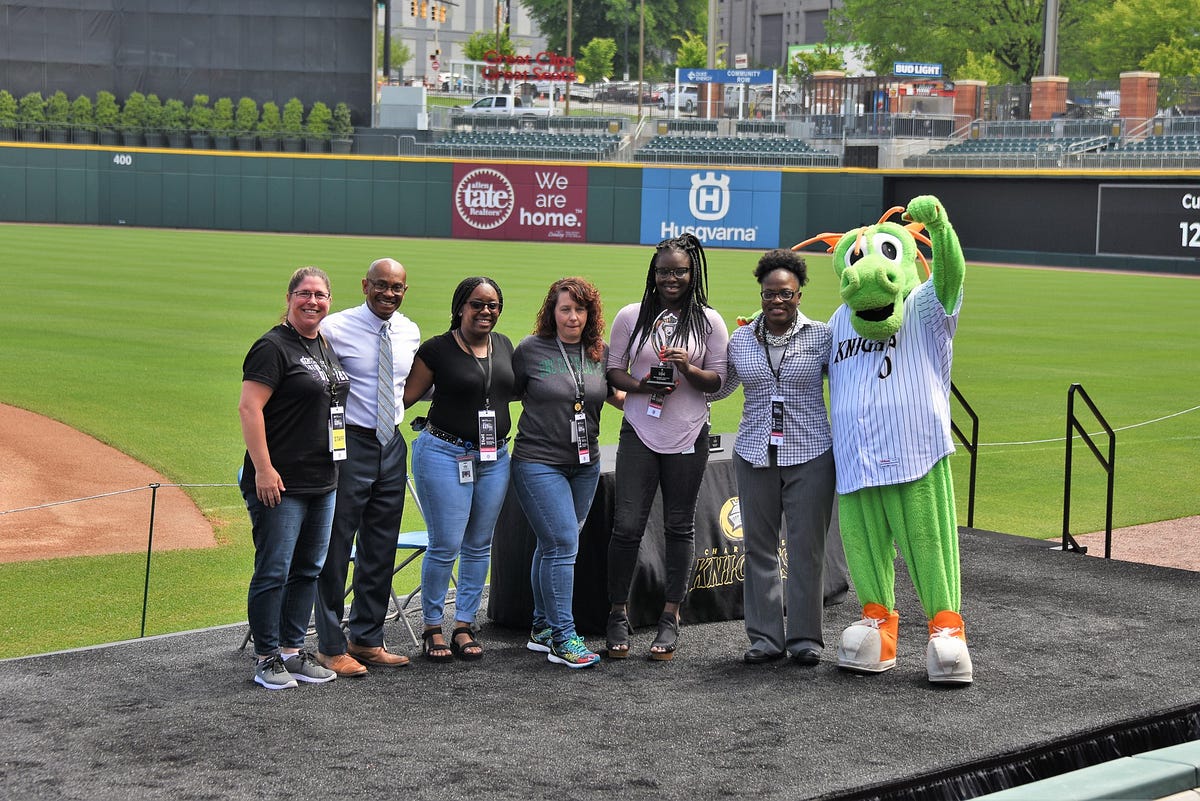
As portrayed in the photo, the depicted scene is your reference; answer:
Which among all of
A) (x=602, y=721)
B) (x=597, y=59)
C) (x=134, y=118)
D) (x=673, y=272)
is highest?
(x=597, y=59)

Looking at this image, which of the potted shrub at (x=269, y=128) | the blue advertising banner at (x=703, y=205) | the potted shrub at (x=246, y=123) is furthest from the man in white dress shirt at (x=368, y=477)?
the potted shrub at (x=246, y=123)

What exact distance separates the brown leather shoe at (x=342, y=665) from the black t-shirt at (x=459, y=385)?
111 centimetres

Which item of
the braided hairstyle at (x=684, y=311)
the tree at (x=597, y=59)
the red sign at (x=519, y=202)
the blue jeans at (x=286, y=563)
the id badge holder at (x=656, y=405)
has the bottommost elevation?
the blue jeans at (x=286, y=563)

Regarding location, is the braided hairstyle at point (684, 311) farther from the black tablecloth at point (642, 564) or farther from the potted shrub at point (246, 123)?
the potted shrub at point (246, 123)

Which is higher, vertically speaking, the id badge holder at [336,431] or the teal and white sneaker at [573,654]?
the id badge holder at [336,431]

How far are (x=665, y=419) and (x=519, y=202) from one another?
4289 centimetres

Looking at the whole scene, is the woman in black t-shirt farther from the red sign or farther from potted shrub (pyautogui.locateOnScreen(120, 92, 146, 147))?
potted shrub (pyautogui.locateOnScreen(120, 92, 146, 147))

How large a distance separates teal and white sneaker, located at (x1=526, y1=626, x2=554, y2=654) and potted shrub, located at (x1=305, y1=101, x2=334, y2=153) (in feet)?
149

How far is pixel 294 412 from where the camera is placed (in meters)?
5.78

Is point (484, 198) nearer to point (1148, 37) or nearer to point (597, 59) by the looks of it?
point (1148, 37)

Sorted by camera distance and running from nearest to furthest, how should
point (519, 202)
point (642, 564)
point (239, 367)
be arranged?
point (642, 564)
point (239, 367)
point (519, 202)

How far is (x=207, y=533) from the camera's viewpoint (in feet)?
33.8

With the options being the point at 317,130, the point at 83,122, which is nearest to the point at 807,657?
the point at 317,130

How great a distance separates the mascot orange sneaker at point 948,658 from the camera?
5992 millimetres
